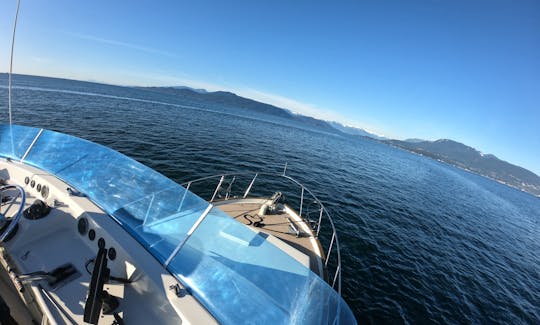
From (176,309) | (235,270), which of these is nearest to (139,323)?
(176,309)

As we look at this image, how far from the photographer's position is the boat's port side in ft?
9.50

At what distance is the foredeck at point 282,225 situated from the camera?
7492 mm

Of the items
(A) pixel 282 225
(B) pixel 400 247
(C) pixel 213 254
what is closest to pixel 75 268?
(C) pixel 213 254

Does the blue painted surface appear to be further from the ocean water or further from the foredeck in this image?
the ocean water

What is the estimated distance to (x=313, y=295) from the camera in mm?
3150

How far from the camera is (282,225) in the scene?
8789 millimetres

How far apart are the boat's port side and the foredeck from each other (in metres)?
4.78

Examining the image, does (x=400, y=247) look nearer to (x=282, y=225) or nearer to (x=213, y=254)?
(x=282, y=225)

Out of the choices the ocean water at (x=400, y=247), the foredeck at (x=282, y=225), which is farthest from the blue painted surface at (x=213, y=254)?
the ocean water at (x=400, y=247)

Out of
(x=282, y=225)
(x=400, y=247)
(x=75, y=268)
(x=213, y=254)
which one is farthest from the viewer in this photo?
(x=400, y=247)

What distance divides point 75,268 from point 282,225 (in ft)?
21.7

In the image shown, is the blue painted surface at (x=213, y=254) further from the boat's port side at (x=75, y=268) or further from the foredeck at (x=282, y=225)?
the foredeck at (x=282, y=225)

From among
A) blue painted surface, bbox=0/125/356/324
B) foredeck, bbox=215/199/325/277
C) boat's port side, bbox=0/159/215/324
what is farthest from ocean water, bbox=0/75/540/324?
boat's port side, bbox=0/159/215/324

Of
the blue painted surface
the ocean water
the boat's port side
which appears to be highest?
the blue painted surface
